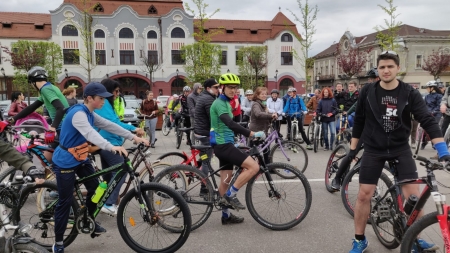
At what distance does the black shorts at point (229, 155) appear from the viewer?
4.26 meters

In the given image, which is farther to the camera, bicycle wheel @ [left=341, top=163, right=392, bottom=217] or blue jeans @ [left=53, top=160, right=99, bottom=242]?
bicycle wheel @ [left=341, top=163, right=392, bottom=217]

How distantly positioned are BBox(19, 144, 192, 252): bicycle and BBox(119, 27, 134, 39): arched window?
41.9 m

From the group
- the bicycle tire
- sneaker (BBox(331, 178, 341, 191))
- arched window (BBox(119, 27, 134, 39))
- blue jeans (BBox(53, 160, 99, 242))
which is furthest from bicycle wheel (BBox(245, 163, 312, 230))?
arched window (BBox(119, 27, 134, 39))

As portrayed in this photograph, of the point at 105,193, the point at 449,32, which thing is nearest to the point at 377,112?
the point at 105,193

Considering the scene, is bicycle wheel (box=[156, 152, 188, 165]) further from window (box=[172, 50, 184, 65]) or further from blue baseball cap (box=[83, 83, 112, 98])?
window (box=[172, 50, 184, 65])

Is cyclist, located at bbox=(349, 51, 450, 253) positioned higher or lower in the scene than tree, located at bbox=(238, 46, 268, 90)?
lower

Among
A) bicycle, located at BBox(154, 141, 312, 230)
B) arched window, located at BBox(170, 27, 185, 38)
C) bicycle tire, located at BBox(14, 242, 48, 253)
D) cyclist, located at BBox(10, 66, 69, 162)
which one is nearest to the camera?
bicycle tire, located at BBox(14, 242, 48, 253)

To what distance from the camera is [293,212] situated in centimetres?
447

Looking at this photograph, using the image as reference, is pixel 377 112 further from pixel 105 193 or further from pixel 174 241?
pixel 105 193

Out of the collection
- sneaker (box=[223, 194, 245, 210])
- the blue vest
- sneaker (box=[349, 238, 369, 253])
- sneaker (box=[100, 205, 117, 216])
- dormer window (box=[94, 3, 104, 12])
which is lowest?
sneaker (box=[349, 238, 369, 253])

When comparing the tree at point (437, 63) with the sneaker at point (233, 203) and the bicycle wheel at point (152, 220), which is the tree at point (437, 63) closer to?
the sneaker at point (233, 203)

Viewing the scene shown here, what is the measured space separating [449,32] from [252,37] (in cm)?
3284

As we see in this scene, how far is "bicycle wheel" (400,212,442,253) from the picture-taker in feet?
8.66

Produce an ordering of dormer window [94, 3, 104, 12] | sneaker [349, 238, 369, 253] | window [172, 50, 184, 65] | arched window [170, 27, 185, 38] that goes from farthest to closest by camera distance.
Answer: window [172, 50, 184, 65] < arched window [170, 27, 185, 38] < dormer window [94, 3, 104, 12] < sneaker [349, 238, 369, 253]
